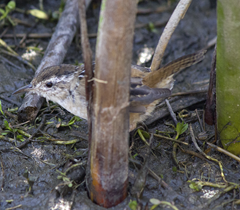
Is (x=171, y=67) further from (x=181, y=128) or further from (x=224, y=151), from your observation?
(x=224, y=151)

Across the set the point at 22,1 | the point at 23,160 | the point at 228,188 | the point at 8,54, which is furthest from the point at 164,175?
the point at 22,1

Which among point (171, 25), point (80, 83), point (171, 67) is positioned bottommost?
point (80, 83)

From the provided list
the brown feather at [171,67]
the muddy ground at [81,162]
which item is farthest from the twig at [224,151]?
the brown feather at [171,67]

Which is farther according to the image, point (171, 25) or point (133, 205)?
point (171, 25)

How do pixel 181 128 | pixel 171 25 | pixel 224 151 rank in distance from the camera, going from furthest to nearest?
pixel 181 128 < pixel 171 25 < pixel 224 151

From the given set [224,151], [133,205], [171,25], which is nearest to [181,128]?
[224,151]

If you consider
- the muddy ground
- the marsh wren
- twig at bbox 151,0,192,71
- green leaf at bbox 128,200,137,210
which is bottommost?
the muddy ground

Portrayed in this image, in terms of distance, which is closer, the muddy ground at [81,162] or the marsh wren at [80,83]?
the muddy ground at [81,162]

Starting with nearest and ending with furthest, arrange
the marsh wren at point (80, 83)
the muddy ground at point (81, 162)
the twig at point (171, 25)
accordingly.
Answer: the muddy ground at point (81, 162) → the marsh wren at point (80, 83) → the twig at point (171, 25)

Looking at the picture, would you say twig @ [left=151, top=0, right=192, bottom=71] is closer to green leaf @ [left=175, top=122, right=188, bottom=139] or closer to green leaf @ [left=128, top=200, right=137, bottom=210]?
green leaf @ [left=175, top=122, right=188, bottom=139]

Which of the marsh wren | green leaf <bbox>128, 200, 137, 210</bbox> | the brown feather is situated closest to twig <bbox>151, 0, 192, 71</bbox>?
the marsh wren

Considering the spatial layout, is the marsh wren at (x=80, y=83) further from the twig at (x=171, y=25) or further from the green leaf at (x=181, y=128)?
the green leaf at (x=181, y=128)
